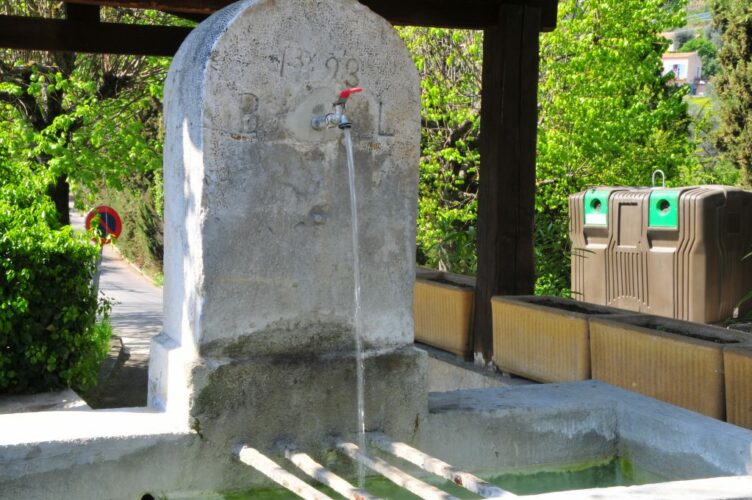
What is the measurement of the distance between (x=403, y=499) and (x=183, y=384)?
963 mm

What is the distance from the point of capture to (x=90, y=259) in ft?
24.8

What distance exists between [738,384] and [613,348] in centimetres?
101

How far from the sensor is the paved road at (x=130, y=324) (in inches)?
372

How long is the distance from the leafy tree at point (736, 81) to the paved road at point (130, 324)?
11786 mm

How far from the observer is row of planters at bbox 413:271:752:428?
16.5 feet

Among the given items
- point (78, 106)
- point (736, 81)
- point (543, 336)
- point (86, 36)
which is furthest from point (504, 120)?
point (736, 81)

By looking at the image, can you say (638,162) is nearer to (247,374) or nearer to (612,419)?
(612,419)

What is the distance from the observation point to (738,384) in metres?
4.91

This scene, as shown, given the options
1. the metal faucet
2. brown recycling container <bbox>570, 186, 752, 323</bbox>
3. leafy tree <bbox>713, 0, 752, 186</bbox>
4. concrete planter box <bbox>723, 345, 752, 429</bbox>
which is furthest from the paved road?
leafy tree <bbox>713, 0, 752, 186</bbox>

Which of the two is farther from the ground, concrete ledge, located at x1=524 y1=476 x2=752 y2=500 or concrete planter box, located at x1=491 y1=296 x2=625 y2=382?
concrete ledge, located at x1=524 y1=476 x2=752 y2=500

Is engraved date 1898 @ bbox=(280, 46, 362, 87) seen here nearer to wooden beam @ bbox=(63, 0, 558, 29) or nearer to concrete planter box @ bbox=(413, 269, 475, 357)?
wooden beam @ bbox=(63, 0, 558, 29)

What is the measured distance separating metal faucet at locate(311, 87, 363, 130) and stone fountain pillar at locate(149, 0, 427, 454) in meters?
0.04

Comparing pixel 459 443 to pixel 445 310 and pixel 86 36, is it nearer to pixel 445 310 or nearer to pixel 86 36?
pixel 445 310

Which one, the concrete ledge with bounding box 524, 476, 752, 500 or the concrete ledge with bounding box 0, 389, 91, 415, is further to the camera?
the concrete ledge with bounding box 0, 389, 91, 415
